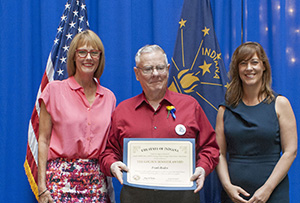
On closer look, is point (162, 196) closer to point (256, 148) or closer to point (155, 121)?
point (155, 121)

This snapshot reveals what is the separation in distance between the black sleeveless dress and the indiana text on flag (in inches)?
17.6

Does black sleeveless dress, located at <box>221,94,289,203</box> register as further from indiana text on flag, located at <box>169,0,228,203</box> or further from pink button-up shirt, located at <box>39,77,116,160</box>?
pink button-up shirt, located at <box>39,77,116,160</box>

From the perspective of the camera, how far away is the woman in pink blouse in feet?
5.84

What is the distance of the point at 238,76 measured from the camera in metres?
2.01

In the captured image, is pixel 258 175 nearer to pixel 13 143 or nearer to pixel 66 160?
pixel 66 160

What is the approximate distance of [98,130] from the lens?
1.84m

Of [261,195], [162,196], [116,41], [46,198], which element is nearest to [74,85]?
[46,198]

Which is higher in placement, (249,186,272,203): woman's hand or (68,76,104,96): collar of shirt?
(68,76,104,96): collar of shirt

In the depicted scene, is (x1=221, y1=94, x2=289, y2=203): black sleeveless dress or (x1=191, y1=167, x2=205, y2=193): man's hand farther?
(x1=221, y1=94, x2=289, y2=203): black sleeveless dress

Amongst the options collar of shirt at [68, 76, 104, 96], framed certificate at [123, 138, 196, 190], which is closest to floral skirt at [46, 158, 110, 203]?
framed certificate at [123, 138, 196, 190]

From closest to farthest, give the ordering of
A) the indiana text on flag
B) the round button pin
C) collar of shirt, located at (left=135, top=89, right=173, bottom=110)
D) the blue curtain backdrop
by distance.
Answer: the round button pin < collar of shirt, located at (left=135, top=89, right=173, bottom=110) < the indiana text on flag < the blue curtain backdrop

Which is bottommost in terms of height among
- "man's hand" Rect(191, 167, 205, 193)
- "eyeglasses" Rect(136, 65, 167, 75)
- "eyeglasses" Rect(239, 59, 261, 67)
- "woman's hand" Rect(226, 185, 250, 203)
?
"woman's hand" Rect(226, 185, 250, 203)

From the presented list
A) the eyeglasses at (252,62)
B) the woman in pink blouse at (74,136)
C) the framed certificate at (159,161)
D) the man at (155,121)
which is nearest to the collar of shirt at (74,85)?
the woman in pink blouse at (74,136)

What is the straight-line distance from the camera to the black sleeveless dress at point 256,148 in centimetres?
184
